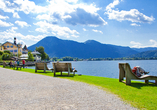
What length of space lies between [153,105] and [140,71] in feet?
17.1

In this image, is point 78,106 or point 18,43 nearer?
point 78,106

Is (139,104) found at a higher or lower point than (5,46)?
lower

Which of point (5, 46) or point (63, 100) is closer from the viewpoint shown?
point (63, 100)

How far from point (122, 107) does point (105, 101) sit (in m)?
0.79

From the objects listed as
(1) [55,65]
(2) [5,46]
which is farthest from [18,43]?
(1) [55,65]

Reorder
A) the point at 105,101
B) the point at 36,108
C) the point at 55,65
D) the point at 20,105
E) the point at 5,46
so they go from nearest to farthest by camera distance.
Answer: the point at 36,108
the point at 20,105
the point at 105,101
the point at 55,65
the point at 5,46

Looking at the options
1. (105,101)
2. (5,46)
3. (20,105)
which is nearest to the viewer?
(20,105)

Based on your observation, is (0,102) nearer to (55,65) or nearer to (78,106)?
(78,106)

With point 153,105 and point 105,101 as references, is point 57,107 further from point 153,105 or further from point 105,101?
point 153,105

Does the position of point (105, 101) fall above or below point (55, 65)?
below

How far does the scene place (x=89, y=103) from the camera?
5266 mm

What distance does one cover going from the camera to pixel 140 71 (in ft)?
33.0

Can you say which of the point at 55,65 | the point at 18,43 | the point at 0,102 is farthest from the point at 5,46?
the point at 0,102

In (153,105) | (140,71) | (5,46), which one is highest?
(5,46)
